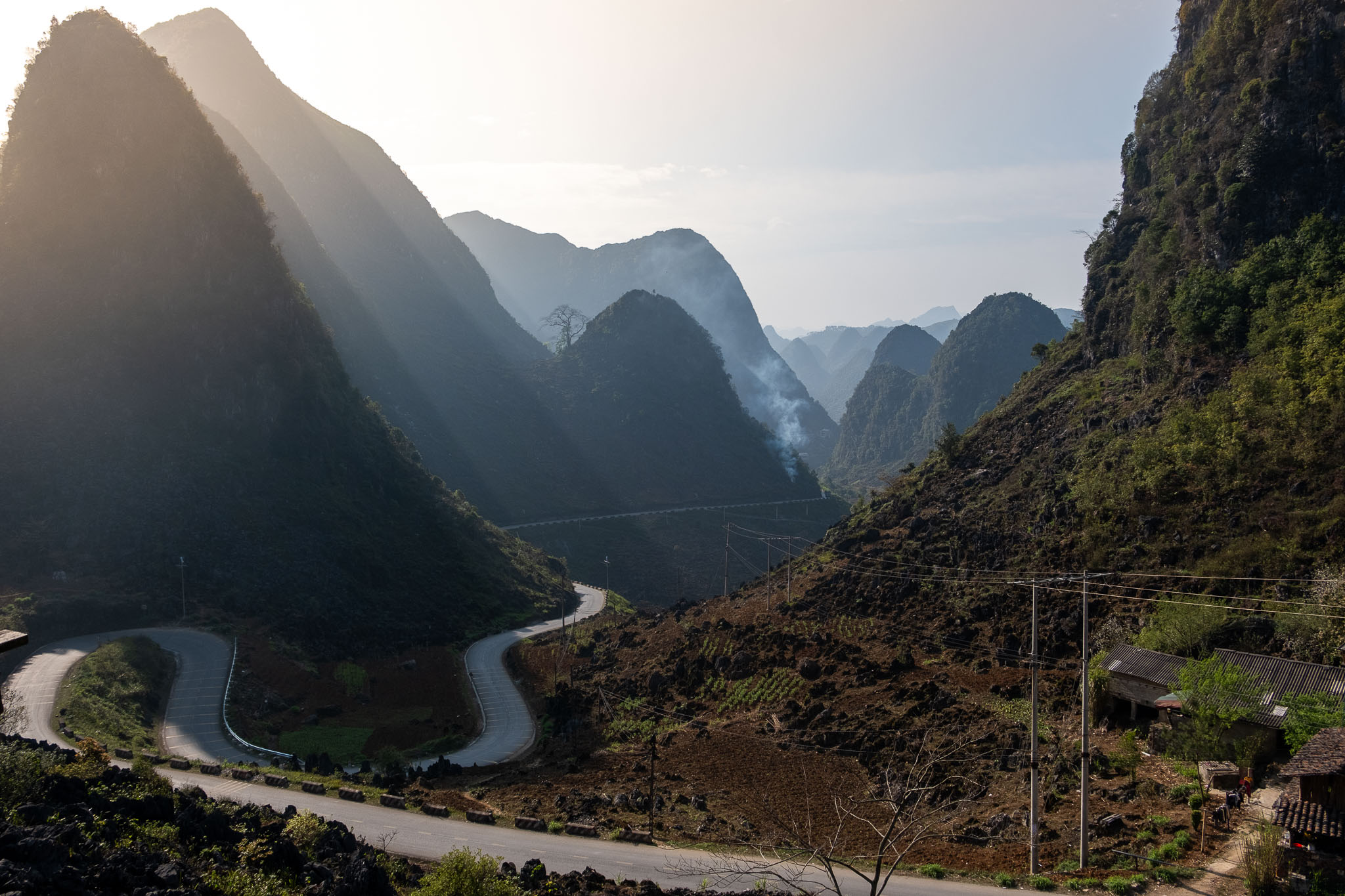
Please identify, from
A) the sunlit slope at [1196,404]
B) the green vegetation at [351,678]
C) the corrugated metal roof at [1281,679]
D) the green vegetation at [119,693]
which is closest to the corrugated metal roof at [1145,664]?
the corrugated metal roof at [1281,679]

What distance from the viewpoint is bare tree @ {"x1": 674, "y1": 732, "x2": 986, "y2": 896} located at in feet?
63.9

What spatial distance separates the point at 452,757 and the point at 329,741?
6.30m

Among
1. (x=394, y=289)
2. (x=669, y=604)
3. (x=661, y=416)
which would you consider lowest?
(x=669, y=604)

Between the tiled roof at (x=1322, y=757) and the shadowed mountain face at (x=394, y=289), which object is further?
the shadowed mountain face at (x=394, y=289)

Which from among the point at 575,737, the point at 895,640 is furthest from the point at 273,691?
the point at 895,640

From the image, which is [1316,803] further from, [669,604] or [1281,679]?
[669,604]

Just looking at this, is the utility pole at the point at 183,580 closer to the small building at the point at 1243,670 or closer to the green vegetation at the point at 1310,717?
the small building at the point at 1243,670

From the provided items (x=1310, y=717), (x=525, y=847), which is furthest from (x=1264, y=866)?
(x=525, y=847)

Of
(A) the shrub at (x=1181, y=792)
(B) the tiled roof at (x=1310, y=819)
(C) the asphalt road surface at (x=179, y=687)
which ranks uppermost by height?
(B) the tiled roof at (x=1310, y=819)

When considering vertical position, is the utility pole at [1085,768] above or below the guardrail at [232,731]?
above

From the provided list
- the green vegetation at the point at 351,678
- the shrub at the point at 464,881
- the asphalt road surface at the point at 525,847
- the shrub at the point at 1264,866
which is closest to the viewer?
the shrub at the point at 464,881

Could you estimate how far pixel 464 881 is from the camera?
1546 centimetres

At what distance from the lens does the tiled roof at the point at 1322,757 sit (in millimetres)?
18141

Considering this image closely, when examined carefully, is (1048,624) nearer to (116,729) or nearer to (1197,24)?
(116,729)
